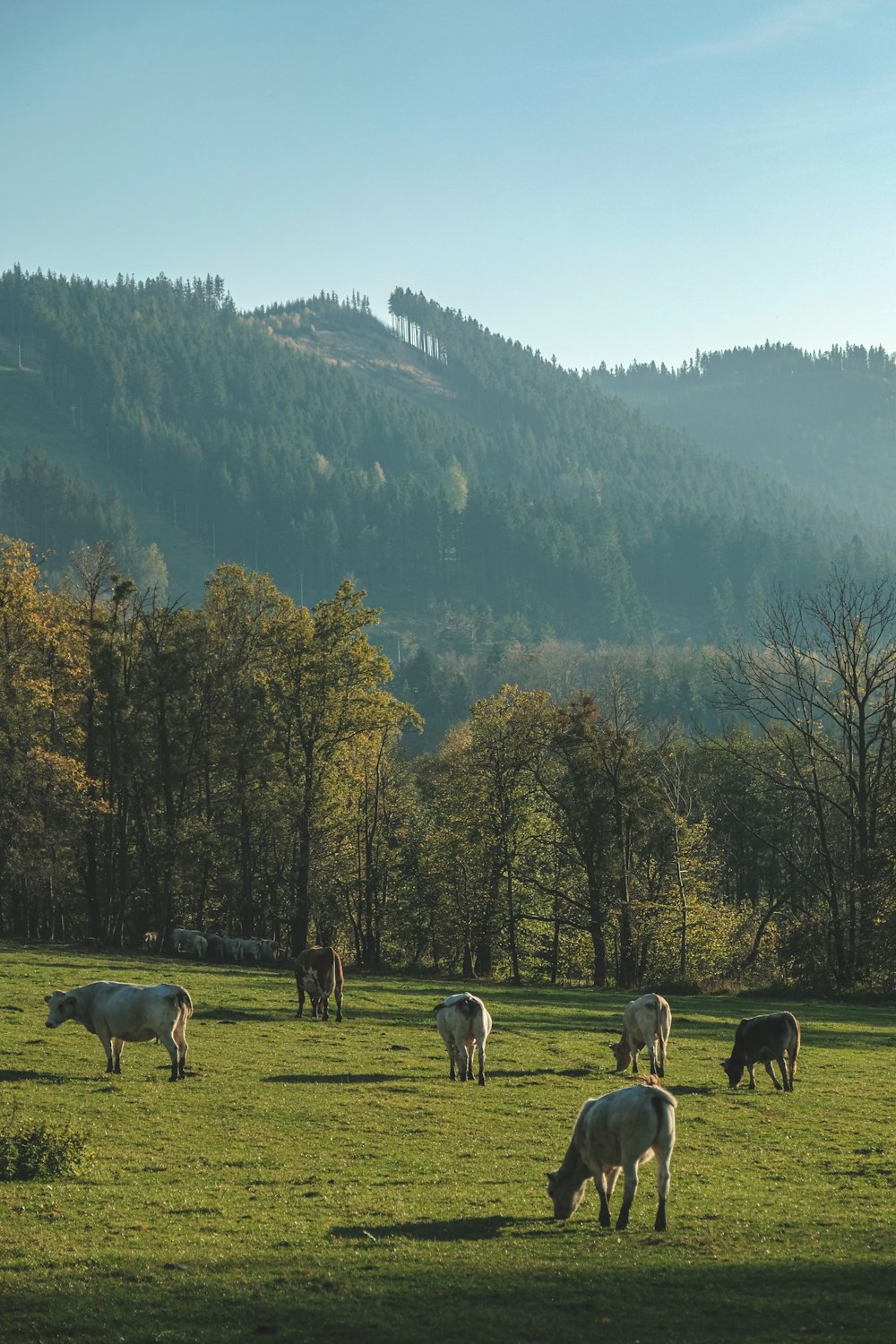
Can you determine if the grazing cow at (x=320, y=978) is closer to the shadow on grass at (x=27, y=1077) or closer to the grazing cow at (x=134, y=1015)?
the grazing cow at (x=134, y=1015)

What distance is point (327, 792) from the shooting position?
6669cm

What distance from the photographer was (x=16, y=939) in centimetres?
5684

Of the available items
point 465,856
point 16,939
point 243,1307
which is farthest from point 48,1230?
point 465,856

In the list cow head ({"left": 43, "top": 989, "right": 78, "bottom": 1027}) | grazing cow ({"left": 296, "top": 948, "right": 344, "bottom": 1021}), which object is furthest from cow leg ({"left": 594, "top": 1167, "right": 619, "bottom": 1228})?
grazing cow ({"left": 296, "top": 948, "right": 344, "bottom": 1021})

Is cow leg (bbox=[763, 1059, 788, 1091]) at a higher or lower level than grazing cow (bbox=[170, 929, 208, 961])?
higher

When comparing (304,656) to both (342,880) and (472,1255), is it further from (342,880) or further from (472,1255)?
(472,1255)

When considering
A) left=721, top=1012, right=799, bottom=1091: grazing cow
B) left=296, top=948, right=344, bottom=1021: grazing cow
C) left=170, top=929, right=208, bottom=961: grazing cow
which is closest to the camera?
left=721, top=1012, right=799, bottom=1091: grazing cow

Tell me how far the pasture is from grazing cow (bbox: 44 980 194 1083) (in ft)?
1.90

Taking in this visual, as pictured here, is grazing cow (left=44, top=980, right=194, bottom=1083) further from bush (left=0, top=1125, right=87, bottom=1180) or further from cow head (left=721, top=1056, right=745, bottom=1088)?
cow head (left=721, top=1056, right=745, bottom=1088)

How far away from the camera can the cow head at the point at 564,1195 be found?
51.3 feet

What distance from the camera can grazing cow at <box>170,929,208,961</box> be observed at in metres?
62.0

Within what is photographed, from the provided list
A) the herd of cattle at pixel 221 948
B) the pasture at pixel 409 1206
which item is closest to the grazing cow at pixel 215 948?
the herd of cattle at pixel 221 948

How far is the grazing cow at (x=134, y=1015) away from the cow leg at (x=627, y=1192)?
11773 millimetres

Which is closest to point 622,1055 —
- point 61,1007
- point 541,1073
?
point 541,1073
